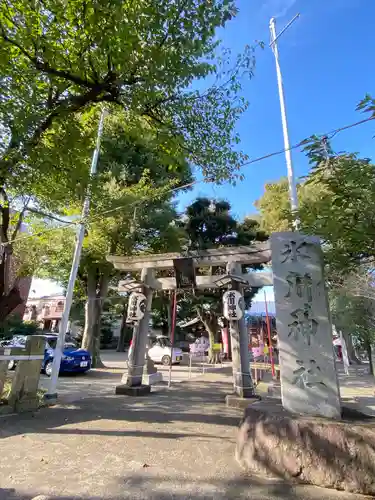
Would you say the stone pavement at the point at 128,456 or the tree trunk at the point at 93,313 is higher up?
the tree trunk at the point at 93,313

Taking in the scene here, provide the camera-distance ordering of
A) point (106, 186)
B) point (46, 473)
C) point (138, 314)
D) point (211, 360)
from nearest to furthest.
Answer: point (46, 473) < point (138, 314) < point (106, 186) < point (211, 360)

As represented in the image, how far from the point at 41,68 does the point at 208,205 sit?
13245mm

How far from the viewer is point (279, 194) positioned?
648 inches

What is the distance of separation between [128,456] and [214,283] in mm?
5677

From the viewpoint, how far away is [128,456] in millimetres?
3955

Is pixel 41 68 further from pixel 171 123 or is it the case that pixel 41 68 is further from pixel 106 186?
pixel 106 186

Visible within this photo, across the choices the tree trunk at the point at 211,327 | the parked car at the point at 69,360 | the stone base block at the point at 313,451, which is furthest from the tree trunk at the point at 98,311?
the stone base block at the point at 313,451

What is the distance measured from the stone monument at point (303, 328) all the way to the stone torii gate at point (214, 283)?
361 cm

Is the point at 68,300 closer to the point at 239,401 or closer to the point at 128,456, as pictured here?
the point at 128,456

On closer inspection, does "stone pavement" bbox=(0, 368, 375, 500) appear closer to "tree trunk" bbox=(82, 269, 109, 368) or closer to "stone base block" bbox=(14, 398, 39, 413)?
"stone base block" bbox=(14, 398, 39, 413)

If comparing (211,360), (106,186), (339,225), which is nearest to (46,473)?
(339,225)

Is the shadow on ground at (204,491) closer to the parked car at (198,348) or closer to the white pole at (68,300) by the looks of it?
the white pole at (68,300)

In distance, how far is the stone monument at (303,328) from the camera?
3932mm

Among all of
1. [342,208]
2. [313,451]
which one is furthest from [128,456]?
[342,208]
